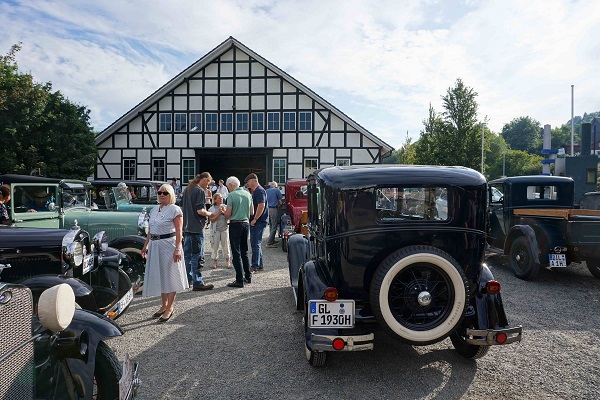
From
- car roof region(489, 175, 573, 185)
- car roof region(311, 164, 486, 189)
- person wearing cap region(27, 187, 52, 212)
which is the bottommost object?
person wearing cap region(27, 187, 52, 212)

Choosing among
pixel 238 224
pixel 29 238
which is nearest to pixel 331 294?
pixel 29 238

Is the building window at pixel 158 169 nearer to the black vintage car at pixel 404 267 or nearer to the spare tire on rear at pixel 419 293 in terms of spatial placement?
the black vintage car at pixel 404 267

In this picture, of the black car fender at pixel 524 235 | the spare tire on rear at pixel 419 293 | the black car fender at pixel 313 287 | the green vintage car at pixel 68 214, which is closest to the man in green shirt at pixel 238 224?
the green vintage car at pixel 68 214

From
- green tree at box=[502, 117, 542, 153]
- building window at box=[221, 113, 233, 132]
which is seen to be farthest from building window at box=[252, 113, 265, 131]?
green tree at box=[502, 117, 542, 153]

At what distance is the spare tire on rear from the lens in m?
2.95

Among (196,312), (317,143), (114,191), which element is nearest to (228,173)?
(317,143)

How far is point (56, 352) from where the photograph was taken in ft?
7.24

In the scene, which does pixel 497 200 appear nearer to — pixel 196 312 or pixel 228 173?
pixel 196 312

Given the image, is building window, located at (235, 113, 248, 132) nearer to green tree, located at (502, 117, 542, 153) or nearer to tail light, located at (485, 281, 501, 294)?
tail light, located at (485, 281, 501, 294)

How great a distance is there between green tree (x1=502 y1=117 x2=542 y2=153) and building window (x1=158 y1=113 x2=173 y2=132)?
3946 inches

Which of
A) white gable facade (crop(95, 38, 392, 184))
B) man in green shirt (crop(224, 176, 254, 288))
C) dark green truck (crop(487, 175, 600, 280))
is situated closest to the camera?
man in green shirt (crop(224, 176, 254, 288))

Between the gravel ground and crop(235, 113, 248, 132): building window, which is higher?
crop(235, 113, 248, 132): building window

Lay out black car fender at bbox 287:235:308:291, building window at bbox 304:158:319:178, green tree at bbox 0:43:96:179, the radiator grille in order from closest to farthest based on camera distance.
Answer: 1. the radiator grille
2. black car fender at bbox 287:235:308:291
3. green tree at bbox 0:43:96:179
4. building window at bbox 304:158:319:178

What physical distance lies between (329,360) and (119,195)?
716cm
